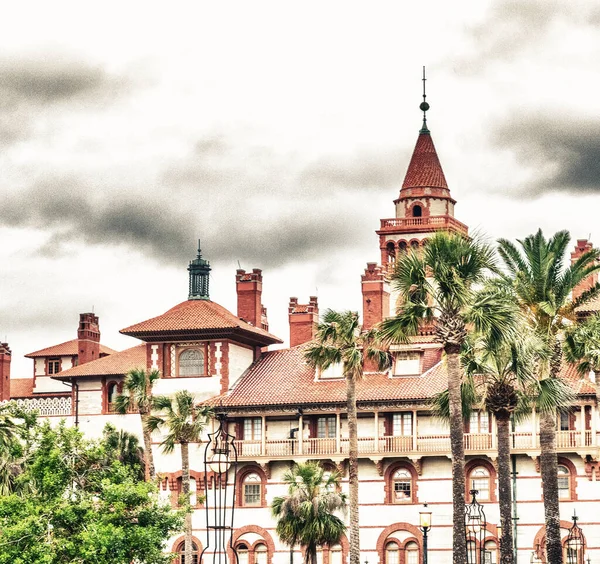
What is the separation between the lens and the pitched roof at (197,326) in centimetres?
8512

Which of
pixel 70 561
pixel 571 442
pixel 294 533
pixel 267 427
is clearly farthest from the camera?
pixel 267 427

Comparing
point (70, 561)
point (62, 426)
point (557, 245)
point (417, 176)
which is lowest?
point (70, 561)

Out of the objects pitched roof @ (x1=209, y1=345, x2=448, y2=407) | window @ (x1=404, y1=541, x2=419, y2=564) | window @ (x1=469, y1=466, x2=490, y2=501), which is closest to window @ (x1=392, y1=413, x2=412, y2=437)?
pitched roof @ (x1=209, y1=345, x2=448, y2=407)

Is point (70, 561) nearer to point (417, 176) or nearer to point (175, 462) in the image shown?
point (175, 462)

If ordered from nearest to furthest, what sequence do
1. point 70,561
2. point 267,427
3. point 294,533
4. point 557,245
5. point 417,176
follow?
1. point 70,561
2. point 557,245
3. point 294,533
4. point 267,427
5. point 417,176

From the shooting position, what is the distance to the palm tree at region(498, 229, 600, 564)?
57.0m

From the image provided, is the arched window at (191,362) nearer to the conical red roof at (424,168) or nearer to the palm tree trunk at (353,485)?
the palm tree trunk at (353,485)

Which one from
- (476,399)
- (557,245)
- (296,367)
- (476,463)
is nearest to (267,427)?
(296,367)

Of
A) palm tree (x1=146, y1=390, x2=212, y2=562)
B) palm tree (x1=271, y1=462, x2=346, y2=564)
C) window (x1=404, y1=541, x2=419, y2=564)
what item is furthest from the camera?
window (x1=404, y1=541, x2=419, y2=564)

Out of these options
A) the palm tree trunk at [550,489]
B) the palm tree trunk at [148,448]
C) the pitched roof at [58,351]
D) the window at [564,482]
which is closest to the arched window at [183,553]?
the palm tree trunk at [148,448]

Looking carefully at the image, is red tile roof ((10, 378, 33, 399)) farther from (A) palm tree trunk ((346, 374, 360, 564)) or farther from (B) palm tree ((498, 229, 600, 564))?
(B) palm tree ((498, 229, 600, 564))

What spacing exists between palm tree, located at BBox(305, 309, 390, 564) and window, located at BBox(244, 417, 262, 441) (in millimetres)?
11619

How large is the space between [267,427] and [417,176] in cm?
2276

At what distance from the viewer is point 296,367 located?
281 feet
